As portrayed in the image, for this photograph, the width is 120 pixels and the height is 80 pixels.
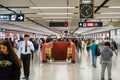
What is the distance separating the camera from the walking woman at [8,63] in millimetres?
4258

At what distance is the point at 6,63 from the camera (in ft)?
14.3

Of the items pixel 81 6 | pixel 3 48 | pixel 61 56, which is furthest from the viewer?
pixel 61 56

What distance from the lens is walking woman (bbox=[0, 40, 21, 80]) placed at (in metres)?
4.26

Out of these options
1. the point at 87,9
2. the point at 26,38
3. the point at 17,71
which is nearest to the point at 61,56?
the point at 87,9

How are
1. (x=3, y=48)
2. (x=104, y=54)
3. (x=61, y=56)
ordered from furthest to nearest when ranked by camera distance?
(x=61, y=56)
(x=104, y=54)
(x=3, y=48)

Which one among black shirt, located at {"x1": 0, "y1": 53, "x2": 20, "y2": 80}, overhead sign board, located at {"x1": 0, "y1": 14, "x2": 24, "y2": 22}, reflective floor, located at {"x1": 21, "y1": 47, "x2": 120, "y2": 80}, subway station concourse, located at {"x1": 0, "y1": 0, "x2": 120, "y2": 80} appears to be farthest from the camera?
overhead sign board, located at {"x1": 0, "y1": 14, "x2": 24, "y2": 22}

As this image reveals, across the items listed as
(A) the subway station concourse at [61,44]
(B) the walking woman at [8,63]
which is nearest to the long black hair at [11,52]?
(B) the walking woman at [8,63]

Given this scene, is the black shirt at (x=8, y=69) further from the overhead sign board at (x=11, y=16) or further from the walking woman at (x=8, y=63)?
the overhead sign board at (x=11, y=16)

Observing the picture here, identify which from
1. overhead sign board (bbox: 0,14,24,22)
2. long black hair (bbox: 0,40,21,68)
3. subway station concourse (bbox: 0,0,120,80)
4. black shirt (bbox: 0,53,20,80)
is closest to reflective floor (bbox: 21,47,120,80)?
subway station concourse (bbox: 0,0,120,80)

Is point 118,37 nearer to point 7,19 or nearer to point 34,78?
point 7,19

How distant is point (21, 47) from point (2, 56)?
656cm

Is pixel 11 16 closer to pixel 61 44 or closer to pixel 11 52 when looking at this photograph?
pixel 61 44

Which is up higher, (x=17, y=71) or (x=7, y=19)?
(x=7, y=19)

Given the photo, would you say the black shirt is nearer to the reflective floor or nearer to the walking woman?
the walking woman
